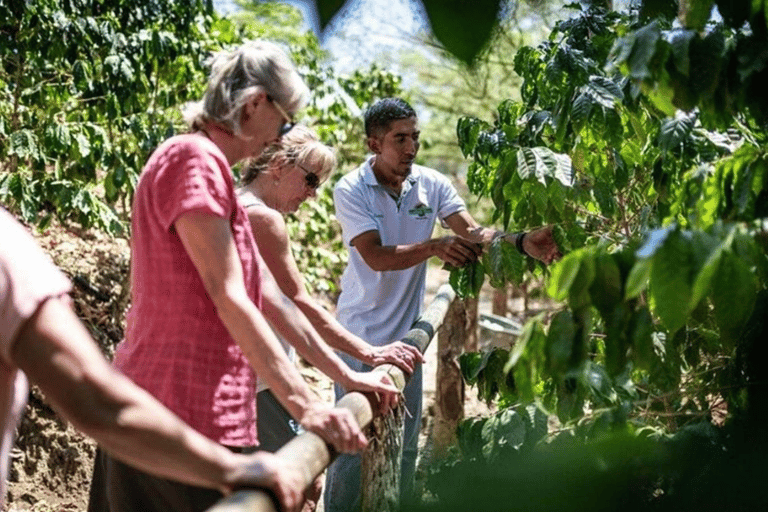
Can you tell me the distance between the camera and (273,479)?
1.69m

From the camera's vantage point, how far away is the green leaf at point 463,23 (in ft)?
2.51

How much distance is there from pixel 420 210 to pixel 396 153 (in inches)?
9.5

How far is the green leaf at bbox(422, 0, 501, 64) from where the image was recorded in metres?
0.76

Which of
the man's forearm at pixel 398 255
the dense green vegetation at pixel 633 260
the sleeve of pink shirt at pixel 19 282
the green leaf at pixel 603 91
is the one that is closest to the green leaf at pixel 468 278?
the dense green vegetation at pixel 633 260

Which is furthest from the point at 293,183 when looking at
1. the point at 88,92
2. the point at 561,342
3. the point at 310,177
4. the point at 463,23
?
the point at 88,92

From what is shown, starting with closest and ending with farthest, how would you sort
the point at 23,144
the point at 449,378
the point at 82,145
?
the point at 23,144 < the point at 82,145 < the point at 449,378

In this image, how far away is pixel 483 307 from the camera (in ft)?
59.1

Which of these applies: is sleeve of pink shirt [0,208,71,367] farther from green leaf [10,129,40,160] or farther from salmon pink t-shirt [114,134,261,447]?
green leaf [10,129,40,160]

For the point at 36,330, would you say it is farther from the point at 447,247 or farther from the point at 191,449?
the point at 447,247

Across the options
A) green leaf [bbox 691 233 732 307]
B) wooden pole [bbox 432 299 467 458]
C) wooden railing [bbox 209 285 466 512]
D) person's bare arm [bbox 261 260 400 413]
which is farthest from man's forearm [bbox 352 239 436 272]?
wooden pole [bbox 432 299 467 458]

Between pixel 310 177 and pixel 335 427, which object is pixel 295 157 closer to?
pixel 310 177

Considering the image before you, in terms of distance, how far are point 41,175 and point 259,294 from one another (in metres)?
4.60

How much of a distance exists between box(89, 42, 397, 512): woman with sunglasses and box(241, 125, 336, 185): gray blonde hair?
0.83 m

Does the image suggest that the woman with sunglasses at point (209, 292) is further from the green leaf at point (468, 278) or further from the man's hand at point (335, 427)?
the green leaf at point (468, 278)
